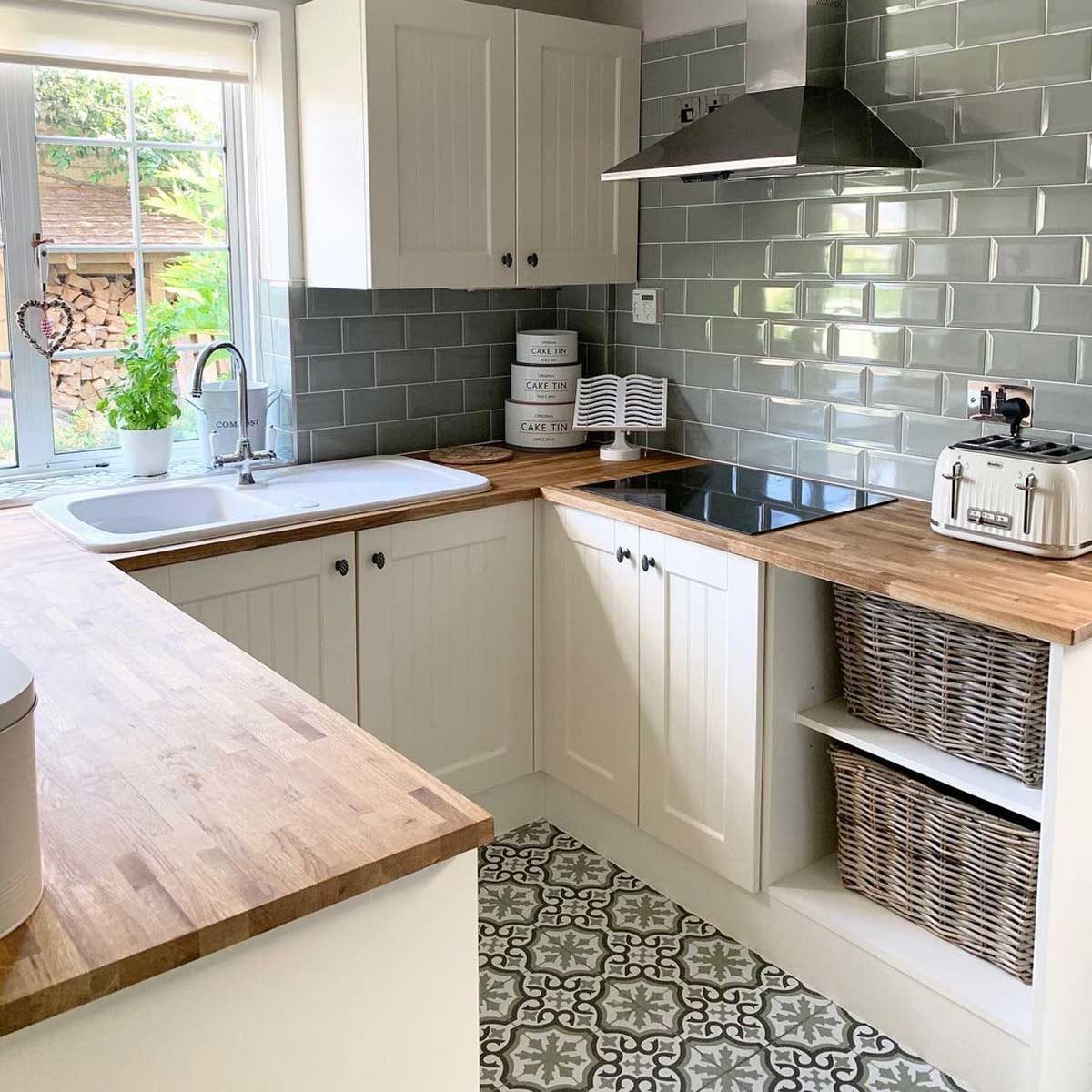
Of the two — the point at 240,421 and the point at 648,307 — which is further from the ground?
the point at 648,307

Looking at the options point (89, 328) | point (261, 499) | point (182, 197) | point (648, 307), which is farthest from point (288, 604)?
point (648, 307)

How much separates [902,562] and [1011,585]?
0.22 metres

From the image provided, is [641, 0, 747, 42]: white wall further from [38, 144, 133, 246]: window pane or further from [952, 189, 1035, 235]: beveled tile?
[38, 144, 133, 246]: window pane

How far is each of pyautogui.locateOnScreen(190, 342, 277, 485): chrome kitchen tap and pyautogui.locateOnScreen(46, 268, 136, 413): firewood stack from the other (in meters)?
0.28

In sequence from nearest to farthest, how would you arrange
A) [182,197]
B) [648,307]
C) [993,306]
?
[993,306]
[182,197]
[648,307]

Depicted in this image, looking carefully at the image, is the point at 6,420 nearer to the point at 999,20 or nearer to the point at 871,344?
the point at 871,344

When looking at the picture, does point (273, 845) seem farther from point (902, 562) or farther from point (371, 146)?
point (371, 146)

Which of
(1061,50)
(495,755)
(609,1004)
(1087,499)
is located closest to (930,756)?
(1087,499)

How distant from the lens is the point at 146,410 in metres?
3.12

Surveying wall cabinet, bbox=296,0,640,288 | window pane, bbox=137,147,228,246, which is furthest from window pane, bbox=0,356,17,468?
wall cabinet, bbox=296,0,640,288

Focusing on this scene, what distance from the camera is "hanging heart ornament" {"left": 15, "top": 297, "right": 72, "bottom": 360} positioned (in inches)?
120

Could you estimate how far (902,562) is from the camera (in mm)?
2264

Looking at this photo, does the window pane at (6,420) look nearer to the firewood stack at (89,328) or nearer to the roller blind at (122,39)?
the firewood stack at (89,328)

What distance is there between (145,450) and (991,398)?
2084mm
